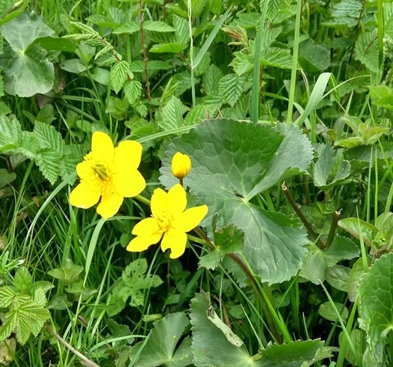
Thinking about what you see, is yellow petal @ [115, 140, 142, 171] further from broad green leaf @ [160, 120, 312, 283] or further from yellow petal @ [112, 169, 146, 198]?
broad green leaf @ [160, 120, 312, 283]

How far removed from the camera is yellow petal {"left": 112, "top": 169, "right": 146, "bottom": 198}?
1.14 meters

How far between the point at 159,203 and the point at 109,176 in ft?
0.38

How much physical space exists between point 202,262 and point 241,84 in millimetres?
940

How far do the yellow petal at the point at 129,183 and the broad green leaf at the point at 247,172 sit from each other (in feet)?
1.23

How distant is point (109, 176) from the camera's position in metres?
1.18

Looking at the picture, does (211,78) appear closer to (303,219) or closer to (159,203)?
(303,219)

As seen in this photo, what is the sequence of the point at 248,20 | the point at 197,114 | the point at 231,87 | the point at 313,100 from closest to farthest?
the point at 313,100, the point at 197,114, the point at 231,87, the point at 248,20

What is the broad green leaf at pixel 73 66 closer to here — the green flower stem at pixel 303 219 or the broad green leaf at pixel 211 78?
the broad green leaf at pixel 211 78

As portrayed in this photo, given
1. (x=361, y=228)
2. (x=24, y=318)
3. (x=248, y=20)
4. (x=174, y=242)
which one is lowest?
(x=24, y=318)

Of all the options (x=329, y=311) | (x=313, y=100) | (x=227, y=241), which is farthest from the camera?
(x=313, y=100)

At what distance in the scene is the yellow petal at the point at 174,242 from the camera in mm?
1122

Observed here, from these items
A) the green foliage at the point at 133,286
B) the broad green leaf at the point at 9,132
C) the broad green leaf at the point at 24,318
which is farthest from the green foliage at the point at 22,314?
the broad green leaf at the point at 9,132

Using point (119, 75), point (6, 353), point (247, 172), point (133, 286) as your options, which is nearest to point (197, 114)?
point (119, 75)

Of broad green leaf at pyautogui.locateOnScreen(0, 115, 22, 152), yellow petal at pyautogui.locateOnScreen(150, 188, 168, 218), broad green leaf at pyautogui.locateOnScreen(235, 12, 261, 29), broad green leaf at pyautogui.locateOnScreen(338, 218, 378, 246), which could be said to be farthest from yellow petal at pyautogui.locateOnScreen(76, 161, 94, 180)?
broad green leaf at pyautogui.locateOnScreen(235, 12, 261, 29)
